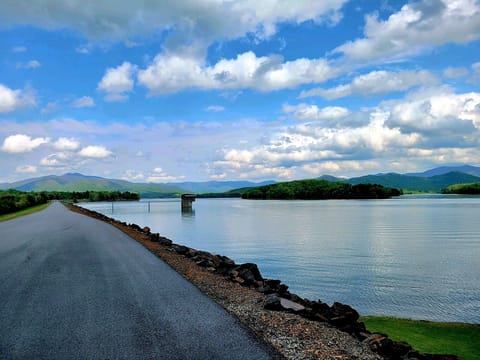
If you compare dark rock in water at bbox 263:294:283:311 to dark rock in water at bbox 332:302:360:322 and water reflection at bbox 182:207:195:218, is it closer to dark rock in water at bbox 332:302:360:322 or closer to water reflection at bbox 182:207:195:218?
dark rock in water at bbox 332:302:360:322

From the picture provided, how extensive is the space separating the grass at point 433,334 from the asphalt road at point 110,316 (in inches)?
262

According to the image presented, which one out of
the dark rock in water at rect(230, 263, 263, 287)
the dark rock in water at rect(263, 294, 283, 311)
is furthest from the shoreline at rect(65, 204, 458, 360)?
the dark rock in water at rect(230, 263, 263, 287)

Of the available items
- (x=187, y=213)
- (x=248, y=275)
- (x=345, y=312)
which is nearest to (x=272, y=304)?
(x=345, y=312)

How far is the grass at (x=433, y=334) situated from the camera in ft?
40.8

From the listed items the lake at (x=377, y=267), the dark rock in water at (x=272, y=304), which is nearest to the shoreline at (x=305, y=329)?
the dark rock in water at (x=272, y=304)

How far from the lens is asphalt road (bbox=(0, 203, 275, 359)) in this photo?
7805mm

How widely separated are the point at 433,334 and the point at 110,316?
424 inches

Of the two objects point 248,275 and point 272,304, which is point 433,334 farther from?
point 248,275

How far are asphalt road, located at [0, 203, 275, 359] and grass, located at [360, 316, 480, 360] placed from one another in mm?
6652

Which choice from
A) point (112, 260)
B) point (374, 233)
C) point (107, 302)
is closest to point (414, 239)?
point (374, 233)

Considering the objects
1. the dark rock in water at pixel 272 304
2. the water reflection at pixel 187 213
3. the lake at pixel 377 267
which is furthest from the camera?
the water reflection at pixel 187 213

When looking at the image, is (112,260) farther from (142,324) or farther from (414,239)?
(414,239)

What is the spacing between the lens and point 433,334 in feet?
46.2

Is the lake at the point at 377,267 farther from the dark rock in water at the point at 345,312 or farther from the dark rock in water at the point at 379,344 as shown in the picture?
the dark rock in water at the point at 379,344
